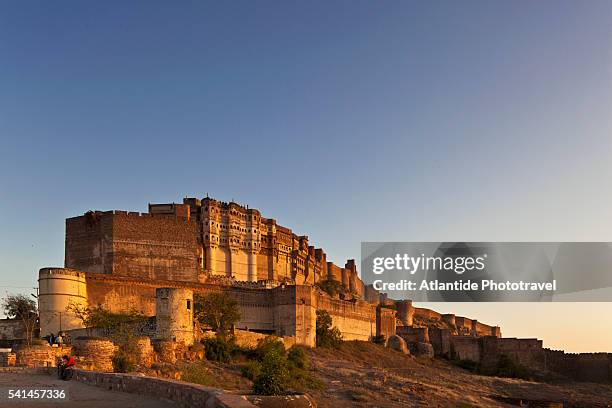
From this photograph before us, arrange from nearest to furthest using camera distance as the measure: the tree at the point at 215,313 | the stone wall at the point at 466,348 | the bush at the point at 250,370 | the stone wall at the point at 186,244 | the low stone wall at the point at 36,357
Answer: the low stone wall at the point at 36,357 → the bush at the point at 250,370 → the tree at the point at 215,313 → the stone wall at the point at 186,244 → the stone wall at the point at 466,348

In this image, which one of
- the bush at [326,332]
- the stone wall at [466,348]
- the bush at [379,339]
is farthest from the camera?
the bush at [379,339]

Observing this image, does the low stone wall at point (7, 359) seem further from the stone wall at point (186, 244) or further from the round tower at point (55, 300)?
the stone wall at point (186, 244)

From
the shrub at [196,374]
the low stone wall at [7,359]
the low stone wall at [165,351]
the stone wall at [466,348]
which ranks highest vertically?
the low stone wall at [7,359]

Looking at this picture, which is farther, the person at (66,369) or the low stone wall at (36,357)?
the low stone wall at (36,357)

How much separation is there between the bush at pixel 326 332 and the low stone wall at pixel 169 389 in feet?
106

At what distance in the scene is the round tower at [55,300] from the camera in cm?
4175

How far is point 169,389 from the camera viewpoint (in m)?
13.7

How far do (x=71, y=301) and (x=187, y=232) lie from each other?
50.4 feet

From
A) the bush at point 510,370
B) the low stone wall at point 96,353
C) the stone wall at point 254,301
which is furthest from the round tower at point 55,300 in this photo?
the bush at point 510,370

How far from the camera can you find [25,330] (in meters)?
42.8

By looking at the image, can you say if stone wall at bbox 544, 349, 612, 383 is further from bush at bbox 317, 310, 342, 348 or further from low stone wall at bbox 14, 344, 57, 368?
low stone wall at bbox 14, 344, 57, 368

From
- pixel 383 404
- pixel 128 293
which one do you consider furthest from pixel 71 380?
pixel 128 293

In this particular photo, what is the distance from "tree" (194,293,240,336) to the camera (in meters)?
41.4

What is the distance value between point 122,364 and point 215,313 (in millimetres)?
18072
